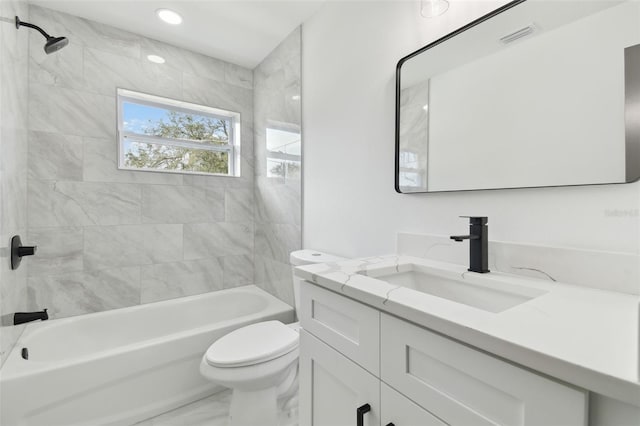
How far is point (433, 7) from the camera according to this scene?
48.9 inches

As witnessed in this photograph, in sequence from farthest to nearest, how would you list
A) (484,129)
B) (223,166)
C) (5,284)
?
1. (223,166)
2. (5,284)
3. (484,129)

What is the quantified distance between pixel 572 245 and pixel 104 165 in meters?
2.70

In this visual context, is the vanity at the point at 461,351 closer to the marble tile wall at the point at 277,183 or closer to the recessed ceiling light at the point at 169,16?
the marble tile wall at the point at 277,183

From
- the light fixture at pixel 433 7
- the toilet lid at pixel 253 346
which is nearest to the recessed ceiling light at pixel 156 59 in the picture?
→ the light fixture at pixel 433 7

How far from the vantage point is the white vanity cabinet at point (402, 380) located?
48 centimetres

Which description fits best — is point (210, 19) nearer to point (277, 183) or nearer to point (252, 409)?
point (277, 183)

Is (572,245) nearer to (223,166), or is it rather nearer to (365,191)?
(365,191)

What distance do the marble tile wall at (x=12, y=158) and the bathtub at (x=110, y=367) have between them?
0.64ft

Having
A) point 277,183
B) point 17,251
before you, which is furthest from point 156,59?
point 17,251

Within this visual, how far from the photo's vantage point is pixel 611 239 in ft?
2.66

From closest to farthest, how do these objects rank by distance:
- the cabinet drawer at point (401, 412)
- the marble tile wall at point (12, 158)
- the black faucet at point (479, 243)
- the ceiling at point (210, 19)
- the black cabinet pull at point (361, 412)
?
1. the cabinet drawer at point (401, 412)
2. the black cabinet pull at point (361, 412)
3. the black faucet at point (479, 243)
4. the marble tile wall at point (12, 158)
5. the ceiling at point (210, 19)

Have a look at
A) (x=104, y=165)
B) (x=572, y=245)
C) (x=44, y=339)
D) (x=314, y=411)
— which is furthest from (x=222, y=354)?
(x=104, y=165)

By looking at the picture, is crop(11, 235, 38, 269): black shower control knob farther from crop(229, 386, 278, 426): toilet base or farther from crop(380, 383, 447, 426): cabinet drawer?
crop(380, 383, 447, 426): cabinet drawer

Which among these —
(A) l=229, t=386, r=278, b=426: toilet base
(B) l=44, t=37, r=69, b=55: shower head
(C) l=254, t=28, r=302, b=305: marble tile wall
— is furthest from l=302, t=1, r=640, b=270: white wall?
(B) l=44, t=37, r=69, b=55: shower head
